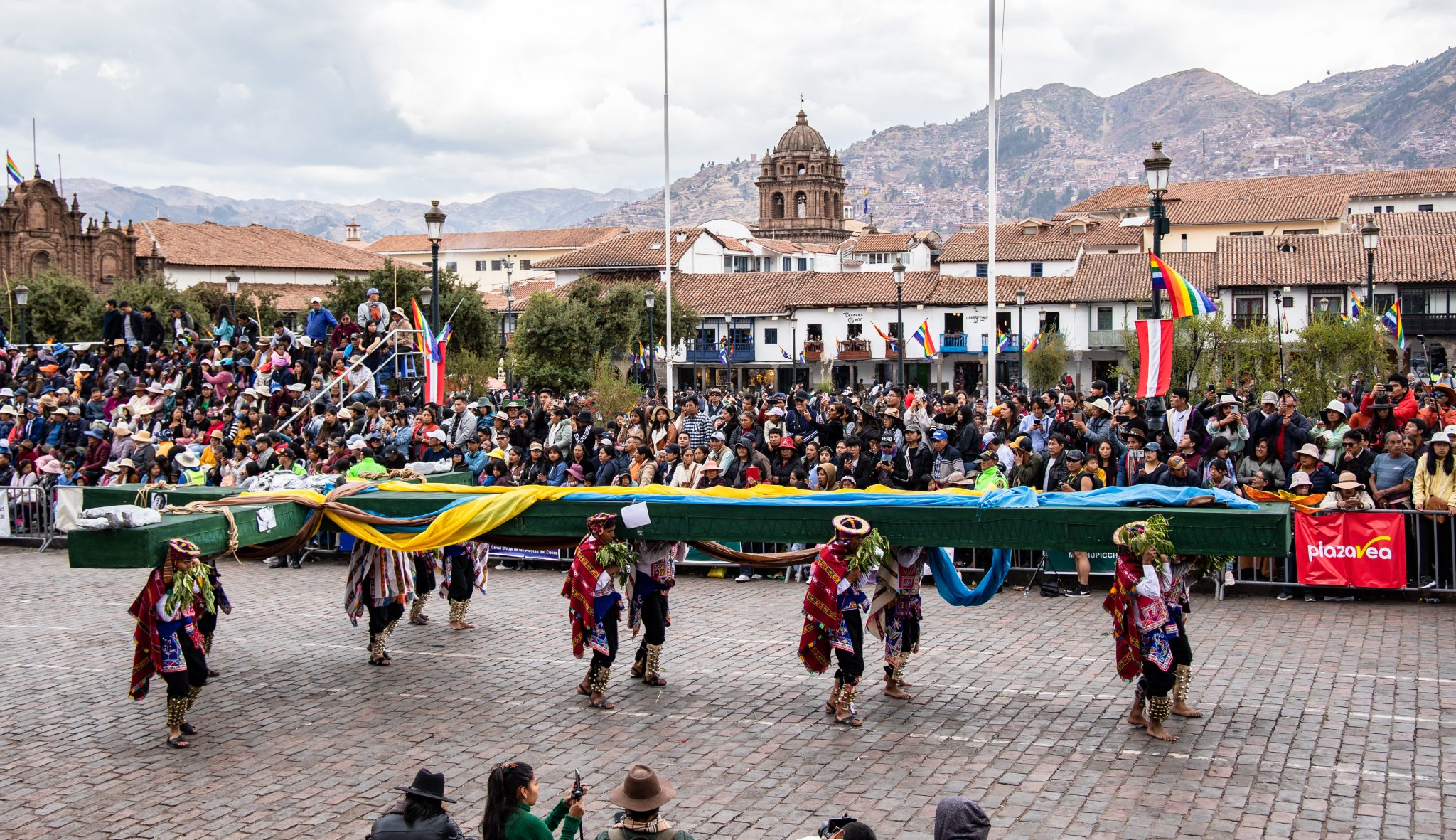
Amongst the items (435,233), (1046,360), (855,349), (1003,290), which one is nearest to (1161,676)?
(435,233)

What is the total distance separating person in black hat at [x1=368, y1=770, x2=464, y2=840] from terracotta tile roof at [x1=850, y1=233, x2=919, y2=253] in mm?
83545

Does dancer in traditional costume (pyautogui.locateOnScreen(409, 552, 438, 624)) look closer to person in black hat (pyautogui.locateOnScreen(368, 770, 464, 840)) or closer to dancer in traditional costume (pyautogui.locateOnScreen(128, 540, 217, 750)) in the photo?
dancer in traditional costume (pyautogui.locateOnScreen(128, 540, 217, 750))

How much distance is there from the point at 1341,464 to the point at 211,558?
11216mm

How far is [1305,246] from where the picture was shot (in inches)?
2194

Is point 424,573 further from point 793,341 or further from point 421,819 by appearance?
point 793,341

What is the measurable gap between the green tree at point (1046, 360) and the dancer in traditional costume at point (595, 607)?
47.4 meters

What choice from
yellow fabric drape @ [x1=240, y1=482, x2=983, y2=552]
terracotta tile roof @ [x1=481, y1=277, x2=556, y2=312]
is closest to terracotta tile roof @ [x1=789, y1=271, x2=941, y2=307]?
terracotta tile roof @ [x1=481, y1=277, x2=556, y2=312]

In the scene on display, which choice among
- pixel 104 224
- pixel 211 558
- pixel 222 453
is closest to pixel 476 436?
pixel 222 453

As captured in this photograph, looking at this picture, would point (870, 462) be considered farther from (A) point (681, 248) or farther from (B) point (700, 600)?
(A) point (681, 248)

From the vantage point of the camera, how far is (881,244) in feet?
300

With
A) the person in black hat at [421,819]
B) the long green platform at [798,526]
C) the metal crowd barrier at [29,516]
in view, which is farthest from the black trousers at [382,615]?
the metal crowd barrier at [29,516]

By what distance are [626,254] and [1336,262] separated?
3657cm

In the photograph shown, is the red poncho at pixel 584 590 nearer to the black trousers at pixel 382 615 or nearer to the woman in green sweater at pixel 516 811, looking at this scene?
the black trousers at pixel 382 615

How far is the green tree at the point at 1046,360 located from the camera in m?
56.5
